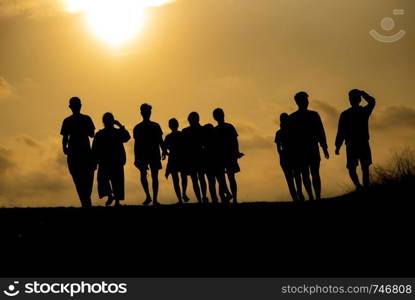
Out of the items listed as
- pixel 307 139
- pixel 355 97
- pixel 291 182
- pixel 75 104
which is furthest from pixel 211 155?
pixel 355 97

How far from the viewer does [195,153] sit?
1898 centimetres

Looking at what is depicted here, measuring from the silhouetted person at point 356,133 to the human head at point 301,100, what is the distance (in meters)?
1.10

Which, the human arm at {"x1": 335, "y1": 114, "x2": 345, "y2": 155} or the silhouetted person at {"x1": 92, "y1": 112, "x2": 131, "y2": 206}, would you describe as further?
the silhouetted person at {"x1": 92, "y1": 112, "x2": 131, "y2": 206}

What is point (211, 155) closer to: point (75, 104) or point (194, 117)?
point (194, 117)

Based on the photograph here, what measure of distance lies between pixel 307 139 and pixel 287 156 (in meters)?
0.95

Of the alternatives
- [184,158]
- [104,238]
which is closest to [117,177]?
[184,158]

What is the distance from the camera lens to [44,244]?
41.0 ft

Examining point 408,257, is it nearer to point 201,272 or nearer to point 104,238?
point 201,272

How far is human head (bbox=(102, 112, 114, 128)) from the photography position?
17766mm

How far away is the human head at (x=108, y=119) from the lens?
17766 millimetres

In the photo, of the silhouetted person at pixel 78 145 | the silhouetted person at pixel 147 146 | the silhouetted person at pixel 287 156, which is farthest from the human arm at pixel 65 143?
the silhouetted person at pixel 287 156

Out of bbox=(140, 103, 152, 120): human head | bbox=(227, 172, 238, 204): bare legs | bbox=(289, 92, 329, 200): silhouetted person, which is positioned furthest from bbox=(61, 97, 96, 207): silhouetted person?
bbox=(289, 92, 329, 200): silhouetted person

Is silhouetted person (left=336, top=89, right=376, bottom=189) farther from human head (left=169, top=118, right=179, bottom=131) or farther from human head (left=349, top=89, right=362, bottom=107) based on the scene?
human head (left=169, top=118, right=179, bottom=131)

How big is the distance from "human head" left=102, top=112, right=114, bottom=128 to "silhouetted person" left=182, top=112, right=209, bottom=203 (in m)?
1.96
